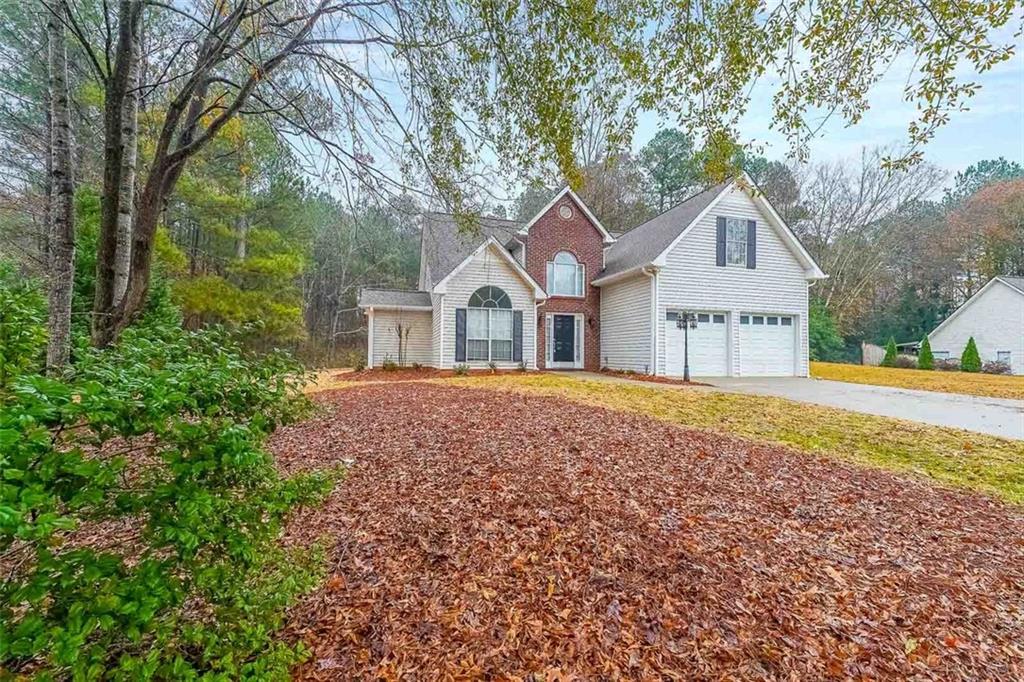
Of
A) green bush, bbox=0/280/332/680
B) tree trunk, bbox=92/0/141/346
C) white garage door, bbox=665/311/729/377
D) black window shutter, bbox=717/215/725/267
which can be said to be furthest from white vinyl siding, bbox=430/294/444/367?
green bush, bbox=0/280/332/680

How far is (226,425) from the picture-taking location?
5.49 ft

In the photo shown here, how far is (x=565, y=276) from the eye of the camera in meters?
16.8

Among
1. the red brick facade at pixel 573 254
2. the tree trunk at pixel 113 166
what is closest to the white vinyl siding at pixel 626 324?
the red brick facade at pixel 573 254

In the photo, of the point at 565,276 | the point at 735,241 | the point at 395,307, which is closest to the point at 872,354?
the point at 735,241

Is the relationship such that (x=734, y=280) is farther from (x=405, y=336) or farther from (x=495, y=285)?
(x=405, y=336)

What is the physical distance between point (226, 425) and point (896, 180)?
35.6 meters

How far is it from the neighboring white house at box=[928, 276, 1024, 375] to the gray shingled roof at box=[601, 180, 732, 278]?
56.4 feet

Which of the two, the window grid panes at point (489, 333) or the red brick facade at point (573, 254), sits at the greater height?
Result: the red brick facade at point (573, 254)

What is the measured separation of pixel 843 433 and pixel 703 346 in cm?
825

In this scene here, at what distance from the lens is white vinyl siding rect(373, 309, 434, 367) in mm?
16531

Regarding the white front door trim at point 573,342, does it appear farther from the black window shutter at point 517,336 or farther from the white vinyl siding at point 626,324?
the black window shutter at point 517,336

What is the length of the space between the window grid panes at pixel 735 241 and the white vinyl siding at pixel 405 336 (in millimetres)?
10280

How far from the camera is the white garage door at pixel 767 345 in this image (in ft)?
48.8

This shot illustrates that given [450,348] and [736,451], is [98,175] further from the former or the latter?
[736,451]
